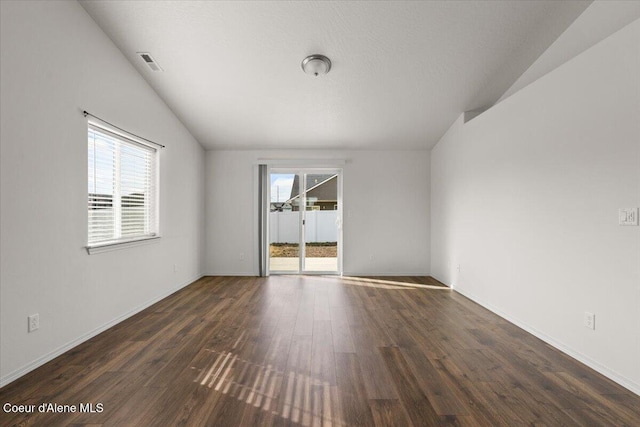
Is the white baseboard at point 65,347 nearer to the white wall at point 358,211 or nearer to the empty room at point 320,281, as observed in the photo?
the empty room at point 320,281

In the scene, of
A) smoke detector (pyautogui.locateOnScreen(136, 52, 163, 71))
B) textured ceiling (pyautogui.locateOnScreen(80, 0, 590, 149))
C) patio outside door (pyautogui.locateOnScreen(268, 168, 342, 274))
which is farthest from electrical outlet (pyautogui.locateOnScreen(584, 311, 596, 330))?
smoke detector (pyautogui.locateOnScreen(136, 52, 163, 71))

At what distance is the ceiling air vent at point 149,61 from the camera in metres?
3.29

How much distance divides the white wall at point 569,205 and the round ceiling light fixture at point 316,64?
6.66 ft

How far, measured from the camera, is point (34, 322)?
2.27m

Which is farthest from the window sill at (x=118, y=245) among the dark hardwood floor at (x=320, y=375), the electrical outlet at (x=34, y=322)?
the dark hardwood floor at (x=320, y=375)

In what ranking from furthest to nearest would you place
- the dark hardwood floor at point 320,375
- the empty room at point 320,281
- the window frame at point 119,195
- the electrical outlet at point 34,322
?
the window frame at point 119,195 < the electrical outlet at point 34,322 < the empty room at point 320,281 < the dark hardwood floor at point 320,375

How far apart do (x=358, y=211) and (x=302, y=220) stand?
106 centimetres

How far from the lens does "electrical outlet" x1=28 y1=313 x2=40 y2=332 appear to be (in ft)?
7.33

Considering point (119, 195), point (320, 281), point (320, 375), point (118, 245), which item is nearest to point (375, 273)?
point (320, 281)

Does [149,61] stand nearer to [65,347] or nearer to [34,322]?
[34,322]

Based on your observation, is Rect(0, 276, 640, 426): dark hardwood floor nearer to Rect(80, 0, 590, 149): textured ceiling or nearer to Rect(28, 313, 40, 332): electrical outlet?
Rect(28, 313, 40, 332): electrical outlet

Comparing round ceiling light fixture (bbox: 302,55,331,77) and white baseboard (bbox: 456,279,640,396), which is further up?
round ceiling light fixture (bbox: 302,55,331,77)

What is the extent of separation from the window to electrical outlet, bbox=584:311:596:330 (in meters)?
4.23

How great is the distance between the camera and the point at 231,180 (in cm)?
567
